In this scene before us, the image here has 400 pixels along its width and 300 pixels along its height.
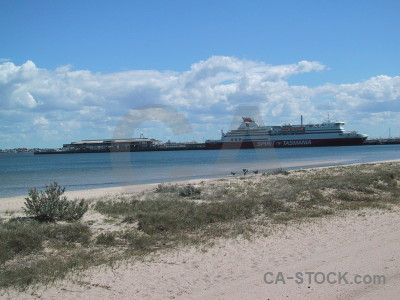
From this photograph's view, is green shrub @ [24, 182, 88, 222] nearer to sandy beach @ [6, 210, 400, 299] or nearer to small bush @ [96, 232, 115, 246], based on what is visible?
small bush @ [96, 232, 115, 246]

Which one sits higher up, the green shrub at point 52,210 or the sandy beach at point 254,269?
the green shrub at point 52,210

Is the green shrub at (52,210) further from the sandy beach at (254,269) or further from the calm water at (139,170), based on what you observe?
the calm water at (139,170)

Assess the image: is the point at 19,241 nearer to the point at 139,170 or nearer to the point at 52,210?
the point at 52,210

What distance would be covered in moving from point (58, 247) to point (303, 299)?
4.59m

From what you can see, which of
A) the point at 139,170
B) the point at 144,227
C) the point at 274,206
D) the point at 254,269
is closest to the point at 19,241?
the point at 144,227

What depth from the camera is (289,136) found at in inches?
4532

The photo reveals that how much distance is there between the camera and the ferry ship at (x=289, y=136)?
113 m

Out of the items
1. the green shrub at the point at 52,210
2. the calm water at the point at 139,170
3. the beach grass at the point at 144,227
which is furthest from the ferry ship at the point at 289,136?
the green shrub at the point at 52,210

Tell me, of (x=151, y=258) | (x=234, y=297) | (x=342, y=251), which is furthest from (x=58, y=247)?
(x=342, y=251)

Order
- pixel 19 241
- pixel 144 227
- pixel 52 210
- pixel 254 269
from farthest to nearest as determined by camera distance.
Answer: pixel 52 210 < pixel 144 227 < pixel 19 241 < pixel 254 269

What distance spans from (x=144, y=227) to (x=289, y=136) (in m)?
110

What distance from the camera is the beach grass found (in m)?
6.38

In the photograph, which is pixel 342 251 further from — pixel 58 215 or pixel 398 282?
pixel 58 215

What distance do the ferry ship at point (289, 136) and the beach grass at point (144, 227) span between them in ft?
336
